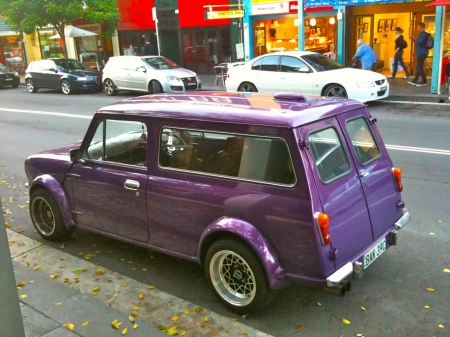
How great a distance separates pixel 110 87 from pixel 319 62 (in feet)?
31.1

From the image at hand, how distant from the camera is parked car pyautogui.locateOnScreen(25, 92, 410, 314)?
156 inches

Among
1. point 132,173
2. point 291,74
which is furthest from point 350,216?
point 291,74

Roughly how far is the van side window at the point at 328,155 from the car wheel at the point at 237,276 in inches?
35.1

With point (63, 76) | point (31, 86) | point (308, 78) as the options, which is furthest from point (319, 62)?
point (31, 86)

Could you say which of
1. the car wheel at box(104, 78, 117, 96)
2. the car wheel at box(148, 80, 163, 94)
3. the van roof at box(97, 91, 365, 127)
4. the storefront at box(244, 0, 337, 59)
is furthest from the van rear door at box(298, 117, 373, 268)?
the car wheel at box(104, 78, 117, 96)

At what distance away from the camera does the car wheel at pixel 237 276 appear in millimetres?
4191

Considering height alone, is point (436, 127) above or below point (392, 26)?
below

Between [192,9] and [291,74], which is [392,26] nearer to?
[291,74]

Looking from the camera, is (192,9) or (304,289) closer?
(304,289)

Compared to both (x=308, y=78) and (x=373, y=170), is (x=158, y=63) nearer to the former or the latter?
(x=308, y=78)

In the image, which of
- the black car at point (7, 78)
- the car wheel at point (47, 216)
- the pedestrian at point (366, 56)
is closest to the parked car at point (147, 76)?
the pedestrian at point (366, 56)

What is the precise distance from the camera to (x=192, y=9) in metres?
25.0

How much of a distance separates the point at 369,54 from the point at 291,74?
3789 millimetres

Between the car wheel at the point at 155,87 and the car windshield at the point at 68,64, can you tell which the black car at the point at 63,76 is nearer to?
the car windshield at the point at 68,64
